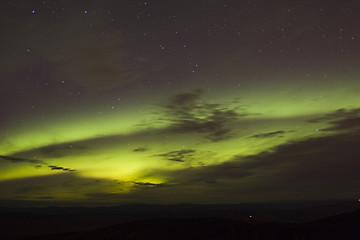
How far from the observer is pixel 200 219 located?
5203cm

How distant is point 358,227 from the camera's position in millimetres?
37062

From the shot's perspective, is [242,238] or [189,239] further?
[189,239]

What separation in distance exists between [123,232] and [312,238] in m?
27.3

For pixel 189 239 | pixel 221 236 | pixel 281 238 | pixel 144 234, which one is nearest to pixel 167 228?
pixel 144 234

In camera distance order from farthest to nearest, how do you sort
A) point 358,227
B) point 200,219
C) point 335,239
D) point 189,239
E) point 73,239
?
1. point 200,219
2. point 73,239
3. point 189,239
4. point 358,227
5. point 335,239

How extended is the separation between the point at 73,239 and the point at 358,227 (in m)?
38.3

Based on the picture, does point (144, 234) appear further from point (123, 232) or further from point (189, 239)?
point (189, 239)

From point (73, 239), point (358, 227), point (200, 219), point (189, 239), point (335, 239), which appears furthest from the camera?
point (200, 219)

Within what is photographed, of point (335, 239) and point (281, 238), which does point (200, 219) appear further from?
point (335, 239)

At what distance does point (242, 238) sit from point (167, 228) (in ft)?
49.9

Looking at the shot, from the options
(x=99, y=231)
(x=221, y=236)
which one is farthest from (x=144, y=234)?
(x=221, y=236)

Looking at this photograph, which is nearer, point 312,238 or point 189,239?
point 312,238

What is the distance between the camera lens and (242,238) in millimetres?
37594

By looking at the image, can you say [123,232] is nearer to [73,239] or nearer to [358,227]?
[73,239]
